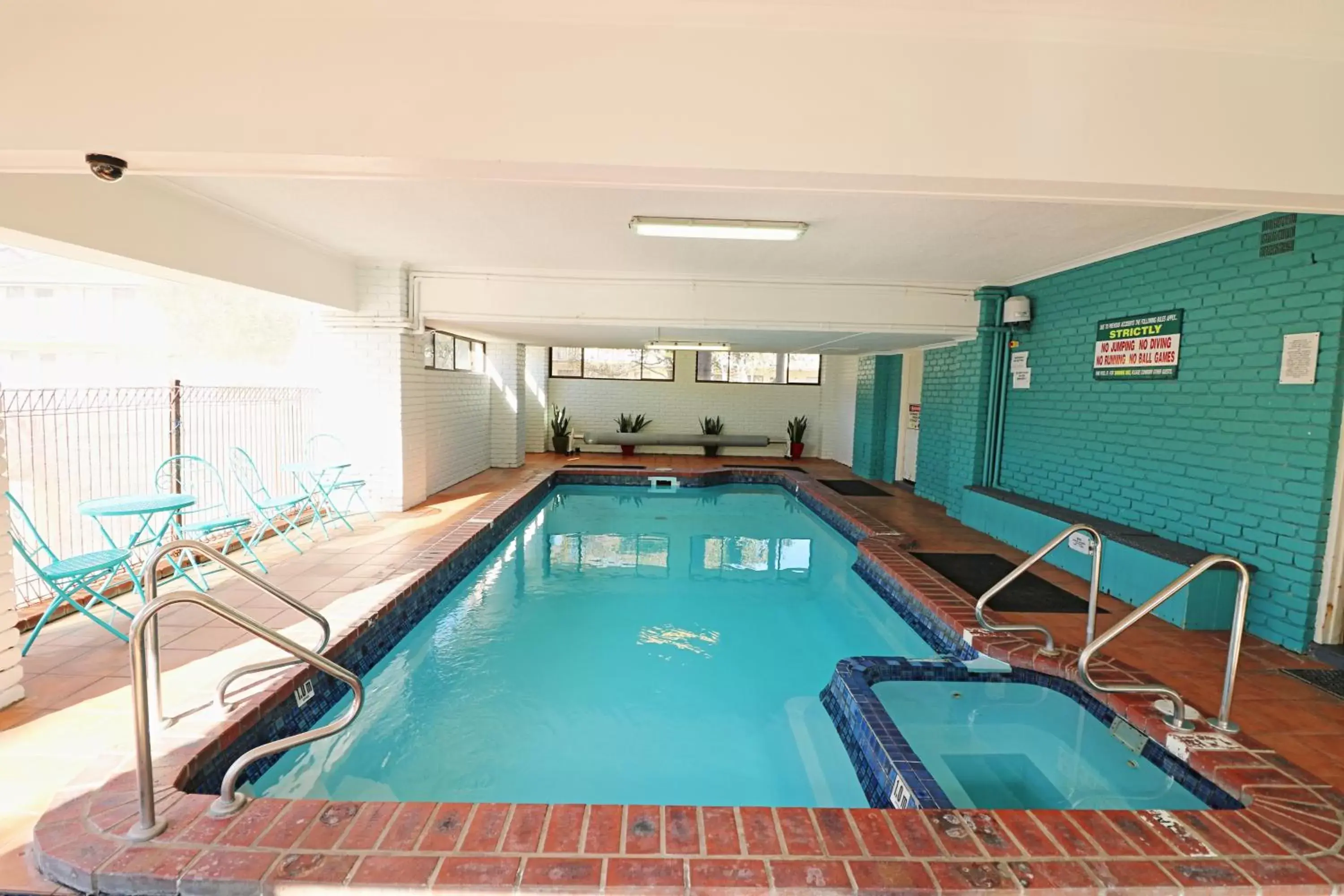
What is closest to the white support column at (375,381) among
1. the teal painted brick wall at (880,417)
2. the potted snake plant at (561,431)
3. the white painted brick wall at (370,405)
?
the white painted brick wall at (370,405)

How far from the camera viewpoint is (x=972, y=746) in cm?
318

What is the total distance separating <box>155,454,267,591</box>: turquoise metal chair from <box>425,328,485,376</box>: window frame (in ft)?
8.73

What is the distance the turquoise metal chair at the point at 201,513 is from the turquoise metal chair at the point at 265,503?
0.13 metres

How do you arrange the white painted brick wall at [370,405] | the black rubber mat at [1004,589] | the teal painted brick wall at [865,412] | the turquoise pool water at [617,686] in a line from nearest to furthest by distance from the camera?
1. the turquoise pool water at [617,686]
2. the black rubber mat at [1004,589]
3. the white painted brick wall at [370,405]
4. the teal painted brick wall at [865,412]

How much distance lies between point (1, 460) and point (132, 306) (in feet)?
33.9

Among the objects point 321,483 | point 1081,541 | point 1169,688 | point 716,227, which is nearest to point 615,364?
point 321,483

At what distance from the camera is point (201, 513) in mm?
6164

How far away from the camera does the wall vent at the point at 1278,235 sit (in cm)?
384

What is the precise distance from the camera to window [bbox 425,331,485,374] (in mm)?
8016

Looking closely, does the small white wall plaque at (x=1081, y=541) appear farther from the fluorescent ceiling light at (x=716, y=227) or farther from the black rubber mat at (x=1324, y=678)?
the fluorescent ceiling light at (x=716, y=227)

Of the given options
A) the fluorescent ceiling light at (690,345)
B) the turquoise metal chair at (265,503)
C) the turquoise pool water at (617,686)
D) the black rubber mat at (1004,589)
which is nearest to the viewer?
the turquoise pool water at (617,686)

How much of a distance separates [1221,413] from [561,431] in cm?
1063

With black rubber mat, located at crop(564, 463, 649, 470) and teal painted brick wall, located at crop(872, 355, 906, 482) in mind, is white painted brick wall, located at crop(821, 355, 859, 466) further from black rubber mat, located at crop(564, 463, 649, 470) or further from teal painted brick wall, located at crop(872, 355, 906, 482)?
black rubber mat, located at crop(564, 463, 649, 470)

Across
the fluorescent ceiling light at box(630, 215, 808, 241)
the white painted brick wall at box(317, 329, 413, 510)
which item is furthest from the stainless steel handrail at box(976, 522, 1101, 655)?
the white painted brick wall at box(317, 329, 413, 510)
